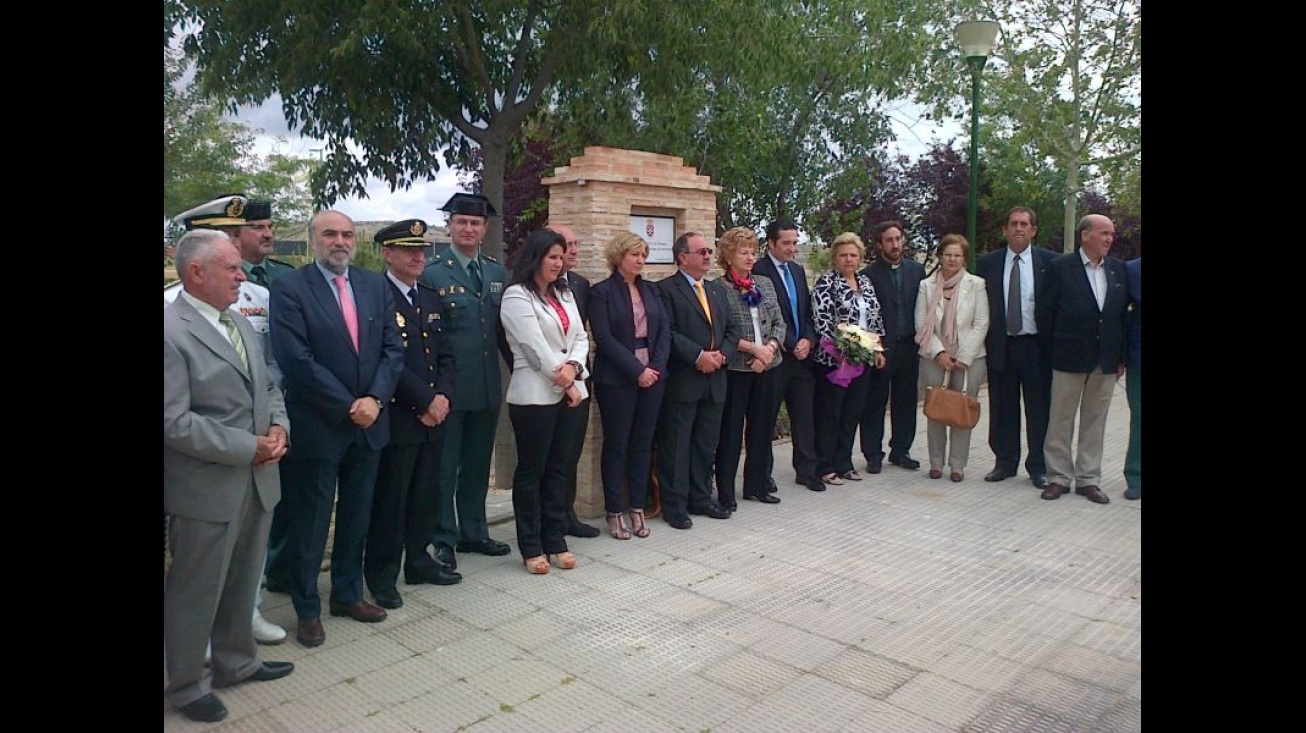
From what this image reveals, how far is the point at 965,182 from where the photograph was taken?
63.6ft

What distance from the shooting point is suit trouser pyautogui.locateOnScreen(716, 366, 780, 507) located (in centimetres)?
698

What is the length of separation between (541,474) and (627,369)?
0.82m

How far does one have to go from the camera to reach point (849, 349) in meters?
7.45

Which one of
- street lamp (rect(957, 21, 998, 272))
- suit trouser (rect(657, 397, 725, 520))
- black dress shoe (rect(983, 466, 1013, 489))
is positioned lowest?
black dress shoe (rect(983, 466, 1013, 489))

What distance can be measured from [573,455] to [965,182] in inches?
614

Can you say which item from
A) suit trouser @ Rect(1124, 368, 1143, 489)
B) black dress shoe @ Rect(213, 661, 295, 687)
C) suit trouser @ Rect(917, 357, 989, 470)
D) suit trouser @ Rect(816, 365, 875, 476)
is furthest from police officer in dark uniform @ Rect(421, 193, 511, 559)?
suit trouser @ Rect(1124, 368, 1143, 489)

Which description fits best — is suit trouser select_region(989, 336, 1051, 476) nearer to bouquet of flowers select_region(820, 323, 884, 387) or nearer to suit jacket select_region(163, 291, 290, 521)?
bouquet of flowers select_region(820, 323, 884, 387)

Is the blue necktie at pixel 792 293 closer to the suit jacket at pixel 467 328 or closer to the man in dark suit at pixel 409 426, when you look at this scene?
the suit jacket at pixel 467 328

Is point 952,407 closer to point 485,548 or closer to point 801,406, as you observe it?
point 801,406

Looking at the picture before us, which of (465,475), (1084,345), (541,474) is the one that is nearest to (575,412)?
(541,474)

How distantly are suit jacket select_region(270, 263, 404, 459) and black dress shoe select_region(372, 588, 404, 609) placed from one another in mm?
833

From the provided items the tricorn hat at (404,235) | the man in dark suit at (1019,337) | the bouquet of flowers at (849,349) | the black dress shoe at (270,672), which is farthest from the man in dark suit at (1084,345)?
the black dress shoe at (270,672)
